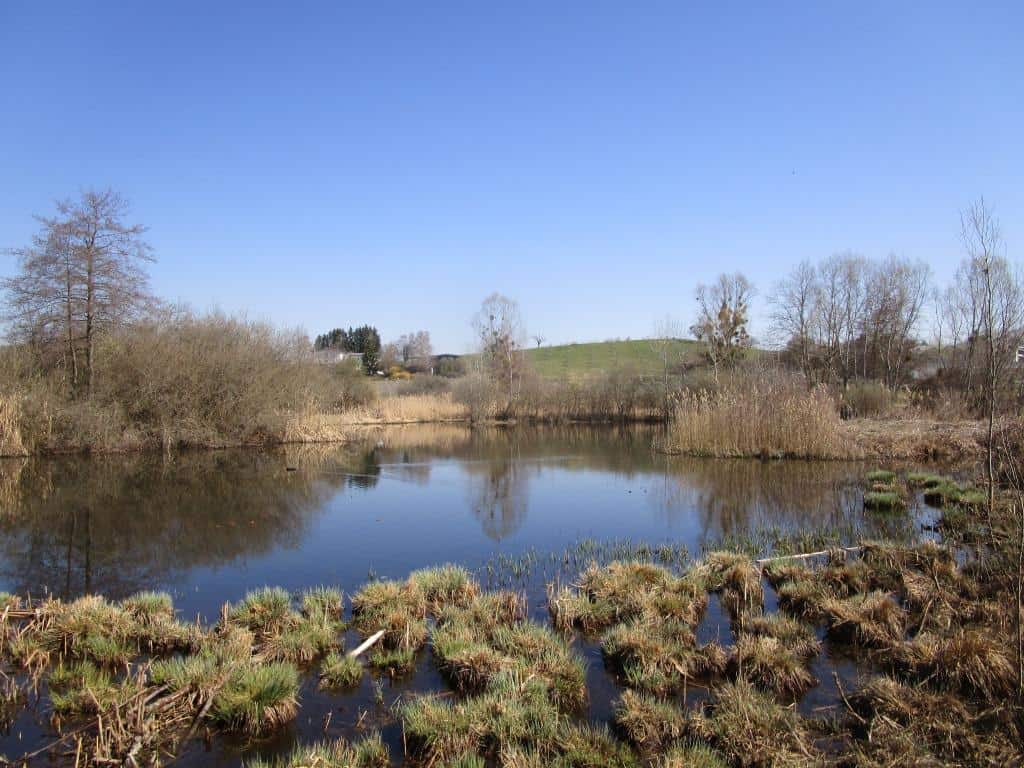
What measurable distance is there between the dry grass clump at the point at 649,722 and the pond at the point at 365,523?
0.28 meters

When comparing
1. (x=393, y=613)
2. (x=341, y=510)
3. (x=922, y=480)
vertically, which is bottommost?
(x=341, y=510)

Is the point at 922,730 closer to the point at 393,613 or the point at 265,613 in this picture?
the point at 393,613

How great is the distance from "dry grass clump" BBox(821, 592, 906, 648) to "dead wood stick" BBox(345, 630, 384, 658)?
14.0 ft

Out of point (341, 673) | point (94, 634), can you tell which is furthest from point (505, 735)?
point (94, 634)

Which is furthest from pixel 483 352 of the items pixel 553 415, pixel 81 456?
pixel 81 456

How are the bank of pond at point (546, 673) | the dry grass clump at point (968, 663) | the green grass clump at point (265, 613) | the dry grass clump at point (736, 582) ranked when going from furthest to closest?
the dry grass clump at point (736, 582), the green grass clump at point (265, 613), the dry grass clump at point (968, 663), the bank of pond at point (546, 673)

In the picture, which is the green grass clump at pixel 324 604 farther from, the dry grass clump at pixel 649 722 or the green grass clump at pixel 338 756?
the dry grass clump at pixel 649 722

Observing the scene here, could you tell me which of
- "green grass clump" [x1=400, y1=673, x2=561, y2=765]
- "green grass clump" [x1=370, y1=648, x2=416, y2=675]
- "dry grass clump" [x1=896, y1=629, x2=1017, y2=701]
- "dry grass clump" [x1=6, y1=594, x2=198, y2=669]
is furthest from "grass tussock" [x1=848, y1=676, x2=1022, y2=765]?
"dry grass clump" [x1=6, y1=594, x2=198, y2=669]

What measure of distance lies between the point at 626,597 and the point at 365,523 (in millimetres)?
6298

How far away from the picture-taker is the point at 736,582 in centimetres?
766

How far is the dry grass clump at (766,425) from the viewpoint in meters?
19.6

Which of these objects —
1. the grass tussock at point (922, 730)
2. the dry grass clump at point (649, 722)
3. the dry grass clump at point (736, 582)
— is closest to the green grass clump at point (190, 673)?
the dry grass clump at point (649, 722)

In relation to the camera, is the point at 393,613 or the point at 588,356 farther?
the point at 588,356

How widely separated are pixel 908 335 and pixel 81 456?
133 feet
